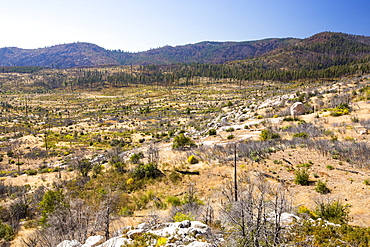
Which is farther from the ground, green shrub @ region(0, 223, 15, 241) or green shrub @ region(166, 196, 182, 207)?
green shrub @ region(166, 196, 182, 207)

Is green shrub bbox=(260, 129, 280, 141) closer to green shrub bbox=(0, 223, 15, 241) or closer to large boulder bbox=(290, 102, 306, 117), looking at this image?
large boulder bbox=(290, 102, 306, 117)

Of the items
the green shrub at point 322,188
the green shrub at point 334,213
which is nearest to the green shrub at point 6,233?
the green shrub at point 334,213

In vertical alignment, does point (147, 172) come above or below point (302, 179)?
below

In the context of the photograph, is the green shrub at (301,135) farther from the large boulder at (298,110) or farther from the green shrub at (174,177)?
the green shrub at (174,177)

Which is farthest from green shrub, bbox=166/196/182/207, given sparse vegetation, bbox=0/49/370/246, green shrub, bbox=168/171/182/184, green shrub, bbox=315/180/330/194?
green shrub, bbox=315/180/330/194

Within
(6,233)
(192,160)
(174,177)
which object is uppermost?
(192,160)

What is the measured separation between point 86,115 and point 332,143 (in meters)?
64.0

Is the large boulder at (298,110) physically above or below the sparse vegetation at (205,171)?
above

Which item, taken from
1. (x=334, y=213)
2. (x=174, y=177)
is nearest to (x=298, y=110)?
(x=174, y=177)

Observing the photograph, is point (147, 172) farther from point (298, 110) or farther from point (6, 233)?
point (298, 110)

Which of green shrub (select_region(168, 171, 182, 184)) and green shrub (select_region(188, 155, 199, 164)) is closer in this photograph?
green shrub (select_region(168, 171, 182, 184))

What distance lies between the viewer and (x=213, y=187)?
12430 millimetres

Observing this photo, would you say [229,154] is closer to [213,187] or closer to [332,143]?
[213,187]

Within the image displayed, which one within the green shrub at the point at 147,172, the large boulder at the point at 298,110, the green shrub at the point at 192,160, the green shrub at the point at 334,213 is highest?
the large boulder at the point at 298,110
